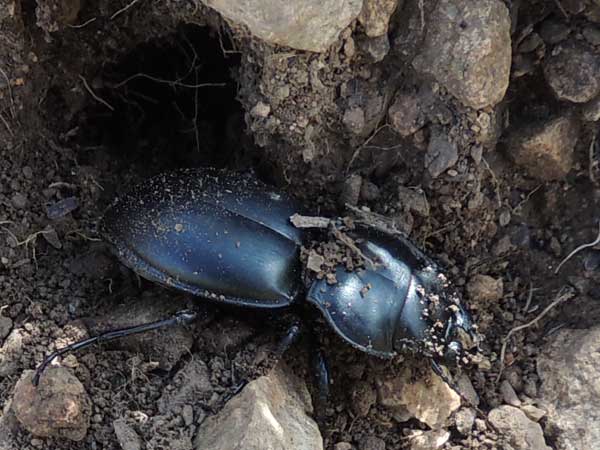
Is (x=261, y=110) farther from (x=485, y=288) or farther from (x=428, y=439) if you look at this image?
(x=428, y=439)

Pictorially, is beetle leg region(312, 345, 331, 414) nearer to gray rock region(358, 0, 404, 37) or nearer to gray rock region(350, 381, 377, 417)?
gray rock region(350, 381, 377, 417)

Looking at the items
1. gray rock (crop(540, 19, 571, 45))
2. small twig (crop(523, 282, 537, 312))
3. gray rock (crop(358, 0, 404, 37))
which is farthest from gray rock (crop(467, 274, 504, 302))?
gray rock (crop(358, 0, 404, 37))

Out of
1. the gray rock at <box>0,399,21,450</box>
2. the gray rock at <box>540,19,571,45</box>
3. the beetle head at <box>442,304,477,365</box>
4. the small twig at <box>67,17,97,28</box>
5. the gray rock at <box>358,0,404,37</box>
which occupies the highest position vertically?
the gray rock at <box>540,19,571,45</box>

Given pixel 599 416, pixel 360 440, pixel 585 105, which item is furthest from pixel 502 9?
pixel 360 440

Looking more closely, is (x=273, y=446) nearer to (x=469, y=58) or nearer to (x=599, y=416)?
(x=599, y=416)

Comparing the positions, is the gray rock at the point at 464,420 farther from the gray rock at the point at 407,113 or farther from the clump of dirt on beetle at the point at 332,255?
the gray rock at the point at 407,113

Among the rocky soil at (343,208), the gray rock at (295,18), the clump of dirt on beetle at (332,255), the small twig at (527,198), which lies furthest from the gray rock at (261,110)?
the small twig at (527,198)
